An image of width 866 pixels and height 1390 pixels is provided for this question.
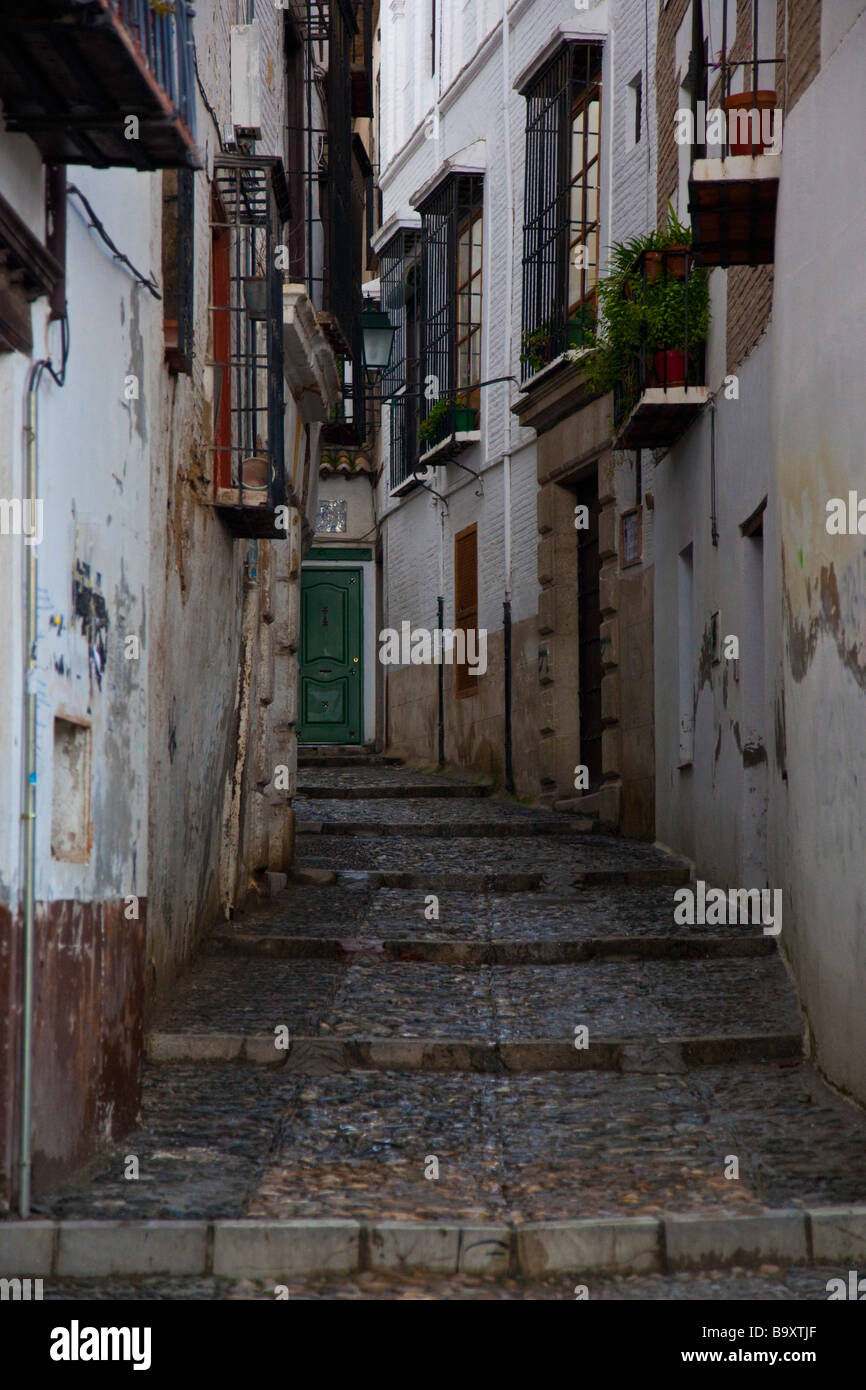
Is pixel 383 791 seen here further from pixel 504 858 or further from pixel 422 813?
pixel 504 858

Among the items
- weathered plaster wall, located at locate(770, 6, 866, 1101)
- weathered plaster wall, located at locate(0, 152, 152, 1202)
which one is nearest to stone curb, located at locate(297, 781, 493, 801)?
weathered plaster wall, located at locate(770, 6, 866, 1101)

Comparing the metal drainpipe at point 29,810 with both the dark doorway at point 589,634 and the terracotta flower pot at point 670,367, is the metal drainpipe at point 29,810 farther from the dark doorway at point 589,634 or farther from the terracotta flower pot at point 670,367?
the dark doorway at point 589,634

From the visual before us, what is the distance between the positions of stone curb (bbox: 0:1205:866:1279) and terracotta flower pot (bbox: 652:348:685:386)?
26.1 ft

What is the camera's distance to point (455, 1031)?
28.1 ft

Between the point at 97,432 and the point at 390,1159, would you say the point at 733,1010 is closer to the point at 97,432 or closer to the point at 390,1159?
the point at 390,1159

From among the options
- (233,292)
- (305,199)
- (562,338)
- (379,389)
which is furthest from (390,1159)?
(379,389)

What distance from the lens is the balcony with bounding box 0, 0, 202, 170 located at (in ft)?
16.0

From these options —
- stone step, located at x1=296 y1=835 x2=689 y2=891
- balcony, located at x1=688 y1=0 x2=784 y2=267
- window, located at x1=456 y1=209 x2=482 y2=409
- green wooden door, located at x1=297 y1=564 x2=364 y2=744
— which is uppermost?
window, located at x1=456 y1=209 x2=482 y2=409

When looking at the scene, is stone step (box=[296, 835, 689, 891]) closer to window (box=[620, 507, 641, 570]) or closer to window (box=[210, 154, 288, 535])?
window (box=[620, 507, 641, 570])

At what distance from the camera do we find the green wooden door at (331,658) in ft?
81.1

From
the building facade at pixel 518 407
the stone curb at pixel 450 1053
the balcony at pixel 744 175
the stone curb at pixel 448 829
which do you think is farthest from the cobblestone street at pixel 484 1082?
the balcony at pixel 744 175

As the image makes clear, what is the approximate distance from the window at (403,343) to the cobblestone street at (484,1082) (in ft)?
31.4

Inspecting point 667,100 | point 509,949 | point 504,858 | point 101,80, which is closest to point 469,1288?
point 101,80

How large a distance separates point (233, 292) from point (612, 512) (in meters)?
6.00
